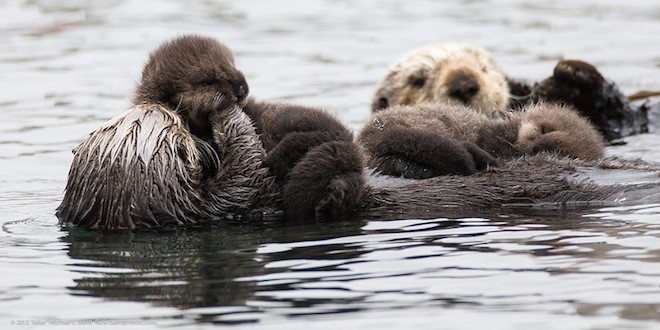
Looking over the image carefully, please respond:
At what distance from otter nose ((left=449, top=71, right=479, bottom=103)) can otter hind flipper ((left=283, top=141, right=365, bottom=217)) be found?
10.2ft

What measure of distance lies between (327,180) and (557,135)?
4.97 ft

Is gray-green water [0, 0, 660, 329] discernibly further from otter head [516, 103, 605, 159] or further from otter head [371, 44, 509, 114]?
otter head [371, 44, 509, 114]

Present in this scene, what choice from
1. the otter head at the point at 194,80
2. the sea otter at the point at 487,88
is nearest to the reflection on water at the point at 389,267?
the otter head at the point at 194,80

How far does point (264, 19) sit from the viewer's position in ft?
50.7

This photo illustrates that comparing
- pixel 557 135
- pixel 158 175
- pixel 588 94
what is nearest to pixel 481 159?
pixel 557 135

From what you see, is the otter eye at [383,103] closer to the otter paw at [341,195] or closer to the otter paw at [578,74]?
the otter paw at [578,74]

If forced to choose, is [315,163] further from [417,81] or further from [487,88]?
[417,81]

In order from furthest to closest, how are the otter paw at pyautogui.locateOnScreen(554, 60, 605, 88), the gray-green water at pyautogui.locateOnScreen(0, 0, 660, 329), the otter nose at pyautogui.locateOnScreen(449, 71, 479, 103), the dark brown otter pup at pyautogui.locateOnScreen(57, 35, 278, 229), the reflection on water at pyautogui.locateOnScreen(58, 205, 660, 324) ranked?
1. the otter nose at pyautogui.locateOnScreen(449, 71, 479, 103)
2. the otter paw at pyautogui.locateOnScreen(554, 60, 605, 88)
3. the dark brown otter pup at pyautogui.locateOnScreen(57, 35, 278, 229)
4. the reflection on water at pyautogui.locateOnScreen(58, 205, 660, 324)
5. the gray-green water at pyautogui.locateOnScreen(0, 0, 660, 329)

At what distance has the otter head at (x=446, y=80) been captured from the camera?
27.6 ft

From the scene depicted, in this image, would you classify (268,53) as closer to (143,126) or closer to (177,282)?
(143,126)

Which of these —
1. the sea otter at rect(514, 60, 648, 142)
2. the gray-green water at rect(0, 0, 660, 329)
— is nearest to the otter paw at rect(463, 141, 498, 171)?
the gray-green water at rect(0, 0, 660, 329)

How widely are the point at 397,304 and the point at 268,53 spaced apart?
30.5 ft

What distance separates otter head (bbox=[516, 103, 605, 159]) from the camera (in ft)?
19.9

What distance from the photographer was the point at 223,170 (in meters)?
5.47
